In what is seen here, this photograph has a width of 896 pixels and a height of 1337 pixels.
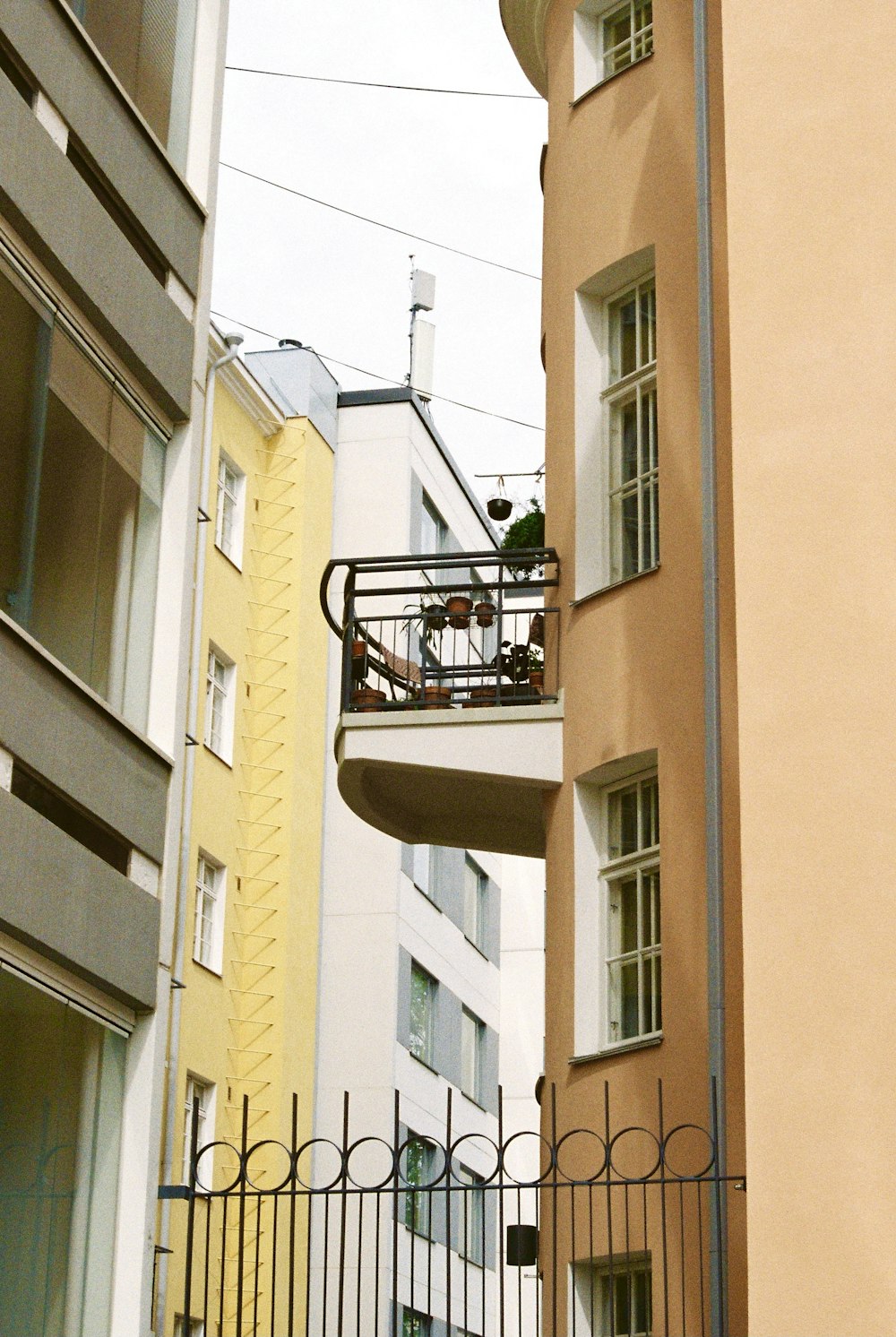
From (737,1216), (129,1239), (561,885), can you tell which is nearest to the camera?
(737,1216)

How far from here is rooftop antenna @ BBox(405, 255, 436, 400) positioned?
132 ft

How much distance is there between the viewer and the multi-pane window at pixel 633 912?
12523 millimetres

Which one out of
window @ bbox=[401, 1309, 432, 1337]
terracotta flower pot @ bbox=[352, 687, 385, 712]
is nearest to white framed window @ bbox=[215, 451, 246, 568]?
window @ bbox=[401, 1309, 432, 1337]

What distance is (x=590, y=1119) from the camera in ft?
40.5

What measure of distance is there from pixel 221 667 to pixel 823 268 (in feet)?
68.7

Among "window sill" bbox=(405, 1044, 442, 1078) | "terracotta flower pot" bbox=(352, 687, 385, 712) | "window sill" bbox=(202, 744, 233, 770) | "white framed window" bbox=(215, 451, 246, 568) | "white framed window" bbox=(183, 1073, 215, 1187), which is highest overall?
"white framed window" bbox=(215, 451, 246, 568)

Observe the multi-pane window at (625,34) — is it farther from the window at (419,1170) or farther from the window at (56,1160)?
the window at (419,1170)

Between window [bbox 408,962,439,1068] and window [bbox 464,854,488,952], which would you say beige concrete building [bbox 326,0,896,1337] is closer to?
window [bbox 408,962,439,1068]

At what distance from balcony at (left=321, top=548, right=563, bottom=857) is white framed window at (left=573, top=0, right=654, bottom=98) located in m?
3.89

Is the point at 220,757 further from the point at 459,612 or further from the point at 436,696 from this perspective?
the point at 436,696

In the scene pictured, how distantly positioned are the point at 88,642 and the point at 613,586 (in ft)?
11.3

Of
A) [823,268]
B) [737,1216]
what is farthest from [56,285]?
[737,1216]

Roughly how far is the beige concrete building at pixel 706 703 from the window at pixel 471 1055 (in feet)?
66.7

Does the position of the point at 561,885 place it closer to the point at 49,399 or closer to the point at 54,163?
the point at 49,399
